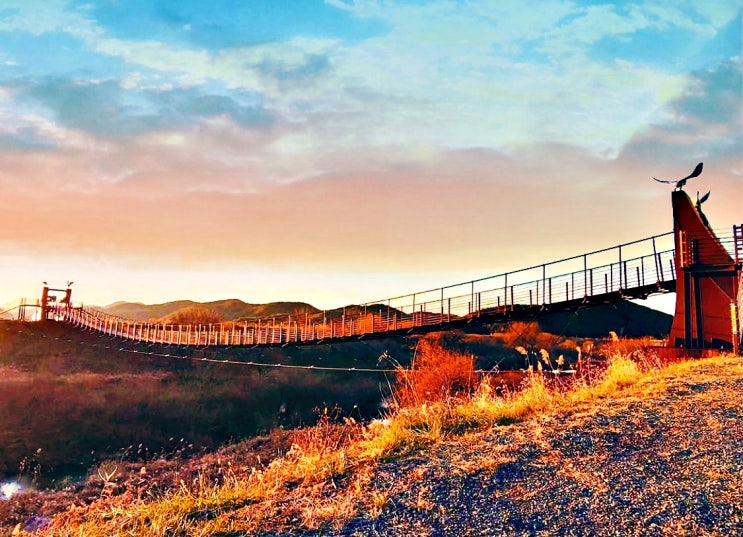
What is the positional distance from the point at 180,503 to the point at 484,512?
7.30 ft

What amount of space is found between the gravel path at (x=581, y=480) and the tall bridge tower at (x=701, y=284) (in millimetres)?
8722

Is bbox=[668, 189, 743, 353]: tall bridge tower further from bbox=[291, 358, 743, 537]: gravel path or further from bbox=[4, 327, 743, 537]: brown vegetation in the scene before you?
bbox=[291, 358, 743, 537]: gravel path

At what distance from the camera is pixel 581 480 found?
3.72 metres

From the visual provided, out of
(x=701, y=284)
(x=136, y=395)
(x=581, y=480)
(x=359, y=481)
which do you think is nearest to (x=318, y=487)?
(x=359, y=481)

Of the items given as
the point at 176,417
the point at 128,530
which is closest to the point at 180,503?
the point at 128,530

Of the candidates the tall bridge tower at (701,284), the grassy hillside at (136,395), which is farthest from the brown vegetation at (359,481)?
the grassy hillside at (136,395)

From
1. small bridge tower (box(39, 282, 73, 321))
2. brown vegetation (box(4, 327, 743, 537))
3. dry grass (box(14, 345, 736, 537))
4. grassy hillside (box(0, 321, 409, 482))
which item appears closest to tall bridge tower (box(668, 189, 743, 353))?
dry grass (box(14, 345, 736, 537))

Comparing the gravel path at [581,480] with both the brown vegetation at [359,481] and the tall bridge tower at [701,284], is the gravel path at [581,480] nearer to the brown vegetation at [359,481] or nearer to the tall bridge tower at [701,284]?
the brown vegetation at [359,481]

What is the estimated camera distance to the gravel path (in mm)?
3139

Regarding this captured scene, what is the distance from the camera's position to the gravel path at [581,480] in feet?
10.3

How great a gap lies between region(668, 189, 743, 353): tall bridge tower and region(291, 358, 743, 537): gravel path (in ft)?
28.6

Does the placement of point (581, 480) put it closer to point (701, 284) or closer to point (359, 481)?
point (359, 481)

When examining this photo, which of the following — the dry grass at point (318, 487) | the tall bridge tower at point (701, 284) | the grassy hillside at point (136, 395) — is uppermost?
the tall bridge tower at point (701, 284)

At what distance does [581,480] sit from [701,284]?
1179 cm
